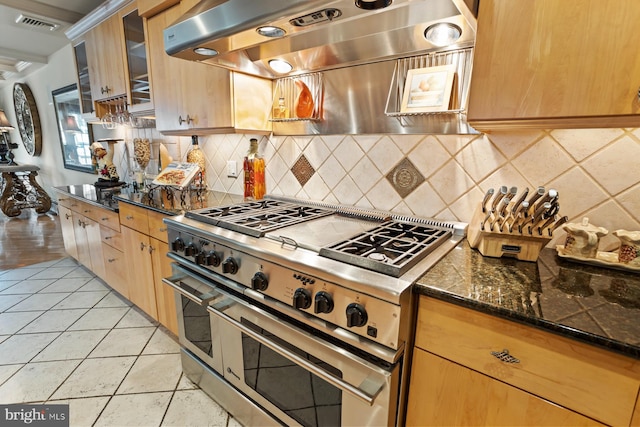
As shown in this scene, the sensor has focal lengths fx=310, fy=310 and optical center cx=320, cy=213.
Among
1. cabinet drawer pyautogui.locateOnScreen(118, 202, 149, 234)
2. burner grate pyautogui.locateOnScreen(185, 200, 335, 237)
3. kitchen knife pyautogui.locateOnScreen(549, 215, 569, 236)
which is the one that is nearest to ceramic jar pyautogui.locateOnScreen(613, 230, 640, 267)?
kitchen knife pyautogui.locateOnScreen(549, 215, 569, 236)

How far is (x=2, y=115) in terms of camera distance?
5305 mm

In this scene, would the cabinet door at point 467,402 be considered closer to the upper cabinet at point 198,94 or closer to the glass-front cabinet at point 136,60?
the upper cabinet at point 198,94

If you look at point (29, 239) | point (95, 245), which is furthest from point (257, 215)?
point (29, 239)

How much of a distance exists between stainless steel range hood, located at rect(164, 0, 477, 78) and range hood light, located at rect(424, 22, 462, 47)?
0.02 meters

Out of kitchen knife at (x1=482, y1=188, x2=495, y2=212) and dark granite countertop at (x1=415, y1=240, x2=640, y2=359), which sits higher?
kitchen knife at (x1=482, y1=188, x2=495, y2=212)

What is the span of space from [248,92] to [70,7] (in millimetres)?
2234

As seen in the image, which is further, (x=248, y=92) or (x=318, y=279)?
(x=248, y=92)

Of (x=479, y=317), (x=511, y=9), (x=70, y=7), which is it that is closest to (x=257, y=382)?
(x=479, y=317)

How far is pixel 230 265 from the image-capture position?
1213 mm

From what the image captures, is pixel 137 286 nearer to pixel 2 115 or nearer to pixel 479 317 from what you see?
pixel 479 317

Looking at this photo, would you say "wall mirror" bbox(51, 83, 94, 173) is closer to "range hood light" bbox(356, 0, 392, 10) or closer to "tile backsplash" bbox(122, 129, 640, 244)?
"tile backsplash" bbox(122, 129, 640, 244)

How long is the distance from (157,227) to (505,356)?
174cm

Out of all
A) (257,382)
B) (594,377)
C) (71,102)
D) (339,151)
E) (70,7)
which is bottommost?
(257,382)

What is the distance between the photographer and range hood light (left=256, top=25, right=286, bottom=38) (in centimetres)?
104
